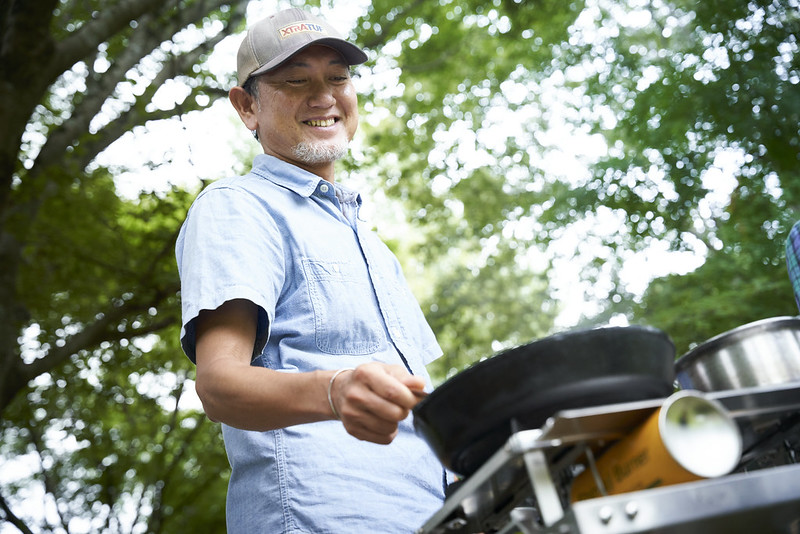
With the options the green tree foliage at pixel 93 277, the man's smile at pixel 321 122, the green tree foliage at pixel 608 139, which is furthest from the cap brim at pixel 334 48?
the green tree foliage at pixel 608 139

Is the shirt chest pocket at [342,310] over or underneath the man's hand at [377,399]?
over

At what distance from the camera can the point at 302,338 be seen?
1569 millimetres

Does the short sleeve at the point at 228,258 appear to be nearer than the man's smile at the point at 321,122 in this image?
Yes

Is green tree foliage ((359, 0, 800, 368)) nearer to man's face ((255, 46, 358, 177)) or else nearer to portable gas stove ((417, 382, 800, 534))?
man's face ((255, 46, 358, 177))

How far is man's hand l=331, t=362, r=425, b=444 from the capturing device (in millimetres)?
1076

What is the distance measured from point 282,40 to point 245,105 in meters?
0.26

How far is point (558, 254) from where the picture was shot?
8.20m

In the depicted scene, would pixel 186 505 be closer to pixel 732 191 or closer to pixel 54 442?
pixel 54 442

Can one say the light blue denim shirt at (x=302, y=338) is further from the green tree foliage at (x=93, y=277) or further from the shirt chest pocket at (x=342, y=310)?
the green tree foliage at (x=93, y=277)

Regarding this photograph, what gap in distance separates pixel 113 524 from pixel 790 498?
8.41 m

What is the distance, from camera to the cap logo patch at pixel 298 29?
1.95 m

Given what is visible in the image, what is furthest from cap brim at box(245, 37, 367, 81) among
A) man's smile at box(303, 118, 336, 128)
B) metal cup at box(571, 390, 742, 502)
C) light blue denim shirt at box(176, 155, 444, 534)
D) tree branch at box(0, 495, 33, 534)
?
tree branch at box(0, 495, 33, 534)

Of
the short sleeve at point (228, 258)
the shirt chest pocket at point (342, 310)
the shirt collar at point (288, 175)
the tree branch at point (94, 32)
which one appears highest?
the tree branch at point (94, 32)

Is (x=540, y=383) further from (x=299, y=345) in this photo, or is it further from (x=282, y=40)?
(x=282, y=40)
